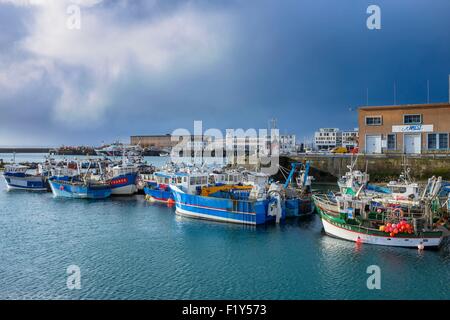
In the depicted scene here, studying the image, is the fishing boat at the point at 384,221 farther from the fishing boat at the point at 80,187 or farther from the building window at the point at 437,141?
the building window at the point at 437,141

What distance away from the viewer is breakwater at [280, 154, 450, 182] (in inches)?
1880

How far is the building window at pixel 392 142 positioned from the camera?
5303 cm

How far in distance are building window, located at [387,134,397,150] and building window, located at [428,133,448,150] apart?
12.7 ft

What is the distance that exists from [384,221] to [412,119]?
33684mm

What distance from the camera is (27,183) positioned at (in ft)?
168

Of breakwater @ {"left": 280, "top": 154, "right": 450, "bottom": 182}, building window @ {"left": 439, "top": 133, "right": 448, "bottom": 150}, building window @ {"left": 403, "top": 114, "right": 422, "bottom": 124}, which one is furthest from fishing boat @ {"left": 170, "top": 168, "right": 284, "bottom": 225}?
building window @ {"left": 439, "top": 133, "right": 448, "bottom": 150}

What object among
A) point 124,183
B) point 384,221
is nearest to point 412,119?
point 384,221

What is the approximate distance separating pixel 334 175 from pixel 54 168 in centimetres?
3576

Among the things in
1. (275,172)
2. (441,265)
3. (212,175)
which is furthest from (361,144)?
(441,265)

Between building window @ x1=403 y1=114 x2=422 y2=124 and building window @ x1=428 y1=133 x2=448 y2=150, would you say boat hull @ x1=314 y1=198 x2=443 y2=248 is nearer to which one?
building window @ x1=403 y1=114 x2=422 y2=124

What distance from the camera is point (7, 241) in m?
24.3

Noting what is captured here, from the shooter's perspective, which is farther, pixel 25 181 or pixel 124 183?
pixel 25 181

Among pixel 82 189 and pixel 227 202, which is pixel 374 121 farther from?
pixel 82 189

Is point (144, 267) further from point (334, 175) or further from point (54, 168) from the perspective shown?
point (334, 175)
